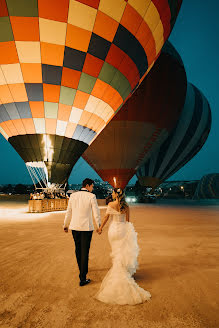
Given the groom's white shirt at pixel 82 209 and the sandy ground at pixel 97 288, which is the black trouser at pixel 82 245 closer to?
the groom's white shirt at pixel 82 209

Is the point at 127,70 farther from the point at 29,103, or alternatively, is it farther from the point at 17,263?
the point at 17,263

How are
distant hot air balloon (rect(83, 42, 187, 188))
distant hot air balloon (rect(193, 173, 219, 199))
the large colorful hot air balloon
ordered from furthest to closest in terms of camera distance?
1. distant hot air balloon (rect(193, 173, 219, 199))
2. distant hot air balloon (rect(83, 42, 187, 188))
3. the large colorful hot air balloon

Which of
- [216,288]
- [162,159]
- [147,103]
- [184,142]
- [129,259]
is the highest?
[147,103]

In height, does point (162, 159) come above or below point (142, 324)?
above

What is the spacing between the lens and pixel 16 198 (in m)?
29.5

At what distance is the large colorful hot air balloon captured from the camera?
752cm

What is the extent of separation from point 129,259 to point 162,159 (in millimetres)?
21980

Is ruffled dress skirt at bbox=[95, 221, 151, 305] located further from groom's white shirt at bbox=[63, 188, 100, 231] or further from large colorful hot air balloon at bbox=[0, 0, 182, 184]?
large colorful hot air balloon at bbox=[0, 0, 182, 184]

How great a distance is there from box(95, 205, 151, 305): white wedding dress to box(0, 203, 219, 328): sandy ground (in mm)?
101

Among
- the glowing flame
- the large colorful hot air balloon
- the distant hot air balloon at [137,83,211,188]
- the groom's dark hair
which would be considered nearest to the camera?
the groom's dark hair

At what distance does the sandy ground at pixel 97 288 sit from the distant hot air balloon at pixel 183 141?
1952 centimetres

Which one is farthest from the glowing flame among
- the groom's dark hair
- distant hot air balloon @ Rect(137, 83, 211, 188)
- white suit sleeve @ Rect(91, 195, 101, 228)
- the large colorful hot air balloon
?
distant hot air balloon @ Rect(137, 83, 211, 188)

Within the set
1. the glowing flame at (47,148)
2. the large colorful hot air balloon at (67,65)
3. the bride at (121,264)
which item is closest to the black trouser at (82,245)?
the bride at (121,264)

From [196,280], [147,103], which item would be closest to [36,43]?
[196,280]
